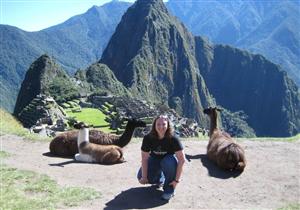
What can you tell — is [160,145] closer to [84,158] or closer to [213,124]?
[84,158]

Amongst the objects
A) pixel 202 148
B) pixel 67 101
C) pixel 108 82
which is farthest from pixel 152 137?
pixel 108 82

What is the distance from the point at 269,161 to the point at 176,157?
538cm

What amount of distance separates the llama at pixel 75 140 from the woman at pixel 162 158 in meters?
4.76

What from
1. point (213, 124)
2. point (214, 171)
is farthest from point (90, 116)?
point (214, 171)

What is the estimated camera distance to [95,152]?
45.2ft

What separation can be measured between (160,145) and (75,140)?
5.30 meters

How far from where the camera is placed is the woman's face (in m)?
10.2

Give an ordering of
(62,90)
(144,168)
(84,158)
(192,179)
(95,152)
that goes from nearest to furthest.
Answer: (144,168) < (192,179) < (95,152) < (84,158) < (62,90)

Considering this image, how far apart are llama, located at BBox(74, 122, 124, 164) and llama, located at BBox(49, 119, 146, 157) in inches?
28.7

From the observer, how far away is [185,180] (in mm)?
11977

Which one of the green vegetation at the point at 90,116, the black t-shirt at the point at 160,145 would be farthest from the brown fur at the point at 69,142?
the green vegetation at the point at 90,116

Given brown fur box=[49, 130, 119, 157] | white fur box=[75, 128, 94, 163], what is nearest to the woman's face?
white fur box=[75, 128, 94, 163]

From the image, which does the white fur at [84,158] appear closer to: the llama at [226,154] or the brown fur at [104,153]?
the brown fur at [104,153]

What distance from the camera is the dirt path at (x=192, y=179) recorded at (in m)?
9.99
